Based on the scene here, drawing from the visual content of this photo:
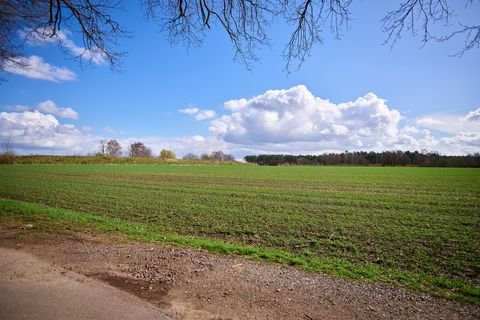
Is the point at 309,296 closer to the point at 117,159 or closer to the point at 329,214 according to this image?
the point at 329,214

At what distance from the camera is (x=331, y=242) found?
910 centimetres

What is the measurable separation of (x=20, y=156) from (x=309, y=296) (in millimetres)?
95096

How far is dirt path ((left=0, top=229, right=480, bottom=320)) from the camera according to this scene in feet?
13.2

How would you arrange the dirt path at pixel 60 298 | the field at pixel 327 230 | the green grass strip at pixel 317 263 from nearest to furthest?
the dirt path at pixel 60 298, the green grass strip at pixel 317 263, the field at pixel 327 230

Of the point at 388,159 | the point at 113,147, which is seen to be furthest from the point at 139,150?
the point at 388,159

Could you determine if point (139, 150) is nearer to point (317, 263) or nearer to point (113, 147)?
point (113, 147)

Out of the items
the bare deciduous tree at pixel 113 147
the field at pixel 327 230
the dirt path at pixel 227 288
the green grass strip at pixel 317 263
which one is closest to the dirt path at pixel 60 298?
the dirt path at pixel 227 288

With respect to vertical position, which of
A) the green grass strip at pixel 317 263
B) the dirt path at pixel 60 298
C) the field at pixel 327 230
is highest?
the dirt path at pixel 60 298

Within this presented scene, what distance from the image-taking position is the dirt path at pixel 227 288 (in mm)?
4023

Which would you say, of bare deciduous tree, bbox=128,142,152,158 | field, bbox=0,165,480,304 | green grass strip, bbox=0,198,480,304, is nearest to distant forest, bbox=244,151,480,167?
bare deciduous tree, bbox=128,142,152,158

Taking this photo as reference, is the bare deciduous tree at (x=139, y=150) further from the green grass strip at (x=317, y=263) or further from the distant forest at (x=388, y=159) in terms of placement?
the green grass strip at (x=317, y=263)

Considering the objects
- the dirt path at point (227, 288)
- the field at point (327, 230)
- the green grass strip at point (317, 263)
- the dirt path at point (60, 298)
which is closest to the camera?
the dirt path at point (60, 298)

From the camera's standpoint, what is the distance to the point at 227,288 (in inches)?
184

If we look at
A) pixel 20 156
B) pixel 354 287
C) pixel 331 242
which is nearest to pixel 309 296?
pixel 354 287
